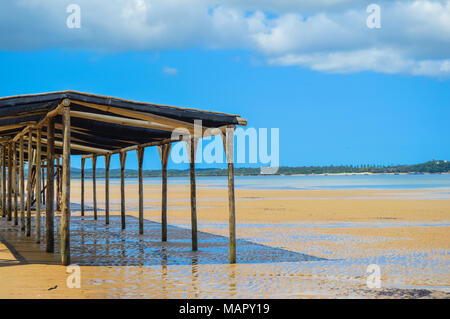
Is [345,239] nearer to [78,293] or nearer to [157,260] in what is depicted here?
[157,260]

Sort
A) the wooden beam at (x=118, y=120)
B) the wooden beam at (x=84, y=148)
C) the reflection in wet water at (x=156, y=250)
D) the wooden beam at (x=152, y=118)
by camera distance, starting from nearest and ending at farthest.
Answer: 1. the wooden beam at (x=152, y=118)
2. the wooden beam at (x=118, y=120)
3. the reflection in wet water at (x=156, y=250)
4. the wooden beam at (x=84, y=148)

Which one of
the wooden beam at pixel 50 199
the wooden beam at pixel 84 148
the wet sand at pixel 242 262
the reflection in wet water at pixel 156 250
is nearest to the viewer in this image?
the wet sand at pixel 242 262

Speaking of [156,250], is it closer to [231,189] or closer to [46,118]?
[231,189]

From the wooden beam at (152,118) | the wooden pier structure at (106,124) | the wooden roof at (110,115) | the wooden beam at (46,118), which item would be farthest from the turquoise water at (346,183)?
the wooden beam at (46,118)

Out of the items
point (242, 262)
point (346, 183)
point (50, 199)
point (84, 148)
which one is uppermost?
point (84, 148)

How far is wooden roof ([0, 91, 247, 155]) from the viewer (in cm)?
873

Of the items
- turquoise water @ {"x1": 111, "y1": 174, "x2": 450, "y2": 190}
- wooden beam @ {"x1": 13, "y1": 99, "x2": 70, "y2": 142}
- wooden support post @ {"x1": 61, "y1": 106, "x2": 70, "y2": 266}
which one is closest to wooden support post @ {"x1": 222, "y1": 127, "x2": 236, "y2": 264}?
wooden support post @ {"x1": 61, "y1": 106, "x2": 70, "y2": 266}

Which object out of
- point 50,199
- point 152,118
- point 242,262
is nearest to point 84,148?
point 50,199

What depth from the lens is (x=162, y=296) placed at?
6.84 metres

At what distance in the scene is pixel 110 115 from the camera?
9930 mm

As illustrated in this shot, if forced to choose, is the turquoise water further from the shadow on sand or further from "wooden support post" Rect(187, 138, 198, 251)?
"wooden support post" Rect(187, 138, 198, 251)

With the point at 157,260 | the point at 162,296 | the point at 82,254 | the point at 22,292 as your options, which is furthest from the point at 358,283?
the point at 82,254

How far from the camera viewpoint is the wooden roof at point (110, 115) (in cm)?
873

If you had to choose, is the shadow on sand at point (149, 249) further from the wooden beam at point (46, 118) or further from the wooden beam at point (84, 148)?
the wooden beam at point (46, 118)
